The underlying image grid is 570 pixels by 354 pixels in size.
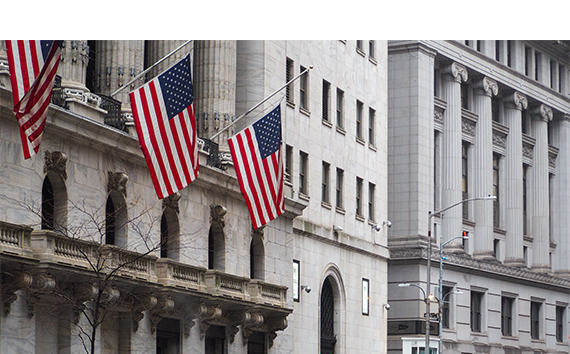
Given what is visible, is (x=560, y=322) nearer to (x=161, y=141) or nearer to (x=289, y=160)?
(x=289, y=160)

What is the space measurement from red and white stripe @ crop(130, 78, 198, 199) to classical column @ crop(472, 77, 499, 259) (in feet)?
166

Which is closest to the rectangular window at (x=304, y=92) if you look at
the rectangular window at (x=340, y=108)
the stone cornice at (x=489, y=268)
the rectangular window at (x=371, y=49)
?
the rectangular window at (x=340, y=108)

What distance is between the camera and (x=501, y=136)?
82688 millimetres

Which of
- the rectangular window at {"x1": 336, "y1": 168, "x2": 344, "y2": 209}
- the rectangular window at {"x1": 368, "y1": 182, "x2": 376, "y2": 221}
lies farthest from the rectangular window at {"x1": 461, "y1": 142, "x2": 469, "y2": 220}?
the rectangular window at {"x1": 336, "y1": 168, "x2": 344, "y2": 209}

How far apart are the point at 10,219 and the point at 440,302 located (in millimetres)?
29451

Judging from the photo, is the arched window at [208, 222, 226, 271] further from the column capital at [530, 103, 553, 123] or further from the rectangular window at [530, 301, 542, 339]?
the column capital at [530, 103, 553, 123]

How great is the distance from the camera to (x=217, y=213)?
41.2m

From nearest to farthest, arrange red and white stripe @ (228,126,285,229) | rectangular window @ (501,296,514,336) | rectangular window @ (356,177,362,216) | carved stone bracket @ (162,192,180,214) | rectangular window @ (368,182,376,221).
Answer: red and white stripe @ (228,126,285,229)
carved stone bracket @ (162,192,180,214)
rectangular window @ (356,177,362,216)
rectangular window @ (368,182,376,221)
rectangular window @ (501,296,514,336)

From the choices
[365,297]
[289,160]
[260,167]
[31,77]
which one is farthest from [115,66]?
[365,297]

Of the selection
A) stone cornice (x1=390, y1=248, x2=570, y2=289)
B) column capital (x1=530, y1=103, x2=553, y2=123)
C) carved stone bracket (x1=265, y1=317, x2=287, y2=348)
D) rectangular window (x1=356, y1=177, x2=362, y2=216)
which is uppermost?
column capital (x1=530, y1=103, x2=553, y2=123)

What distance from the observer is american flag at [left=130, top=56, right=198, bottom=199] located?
28766 mm

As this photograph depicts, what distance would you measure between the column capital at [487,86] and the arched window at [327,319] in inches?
1193

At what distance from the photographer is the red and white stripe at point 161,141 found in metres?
28.7

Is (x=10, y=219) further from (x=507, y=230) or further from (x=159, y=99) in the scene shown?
(x=507, y=230)
